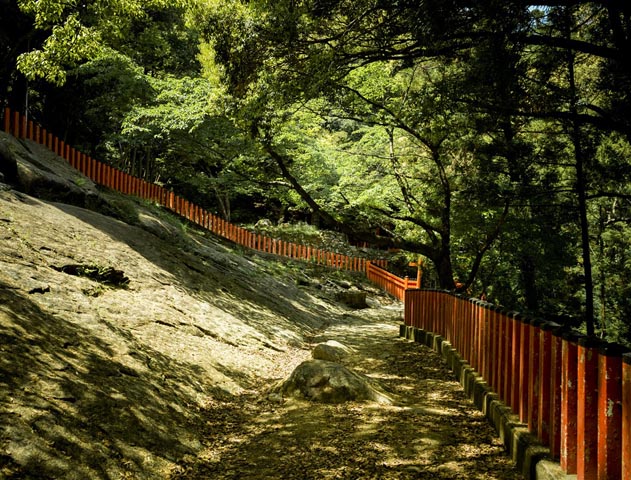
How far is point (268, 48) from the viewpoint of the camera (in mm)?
6875

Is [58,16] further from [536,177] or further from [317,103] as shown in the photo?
[536,177]

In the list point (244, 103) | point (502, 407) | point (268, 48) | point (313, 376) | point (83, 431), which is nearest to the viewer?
point (83, 431)

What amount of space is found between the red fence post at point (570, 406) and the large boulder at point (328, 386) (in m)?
2.45

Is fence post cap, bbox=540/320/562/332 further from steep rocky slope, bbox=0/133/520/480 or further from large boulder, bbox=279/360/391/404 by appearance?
large boulder, bbox=279/360/391/404

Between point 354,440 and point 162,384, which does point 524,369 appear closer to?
point 354,440

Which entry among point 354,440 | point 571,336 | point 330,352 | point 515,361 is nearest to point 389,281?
point 330,352

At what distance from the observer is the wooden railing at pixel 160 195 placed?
13.9 metres

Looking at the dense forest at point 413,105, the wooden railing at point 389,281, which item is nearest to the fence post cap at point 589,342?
the dense forest at point 413,105

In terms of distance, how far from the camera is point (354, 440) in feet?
12.9

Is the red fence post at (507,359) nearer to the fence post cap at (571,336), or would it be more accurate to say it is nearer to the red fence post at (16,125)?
the fence post cap at (571,336)

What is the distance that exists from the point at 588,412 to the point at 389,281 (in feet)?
66.0

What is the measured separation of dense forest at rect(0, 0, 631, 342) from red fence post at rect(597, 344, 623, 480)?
3.68m

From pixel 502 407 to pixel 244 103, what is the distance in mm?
5847

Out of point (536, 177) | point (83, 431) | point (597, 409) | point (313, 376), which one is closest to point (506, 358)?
point (597, 409)
